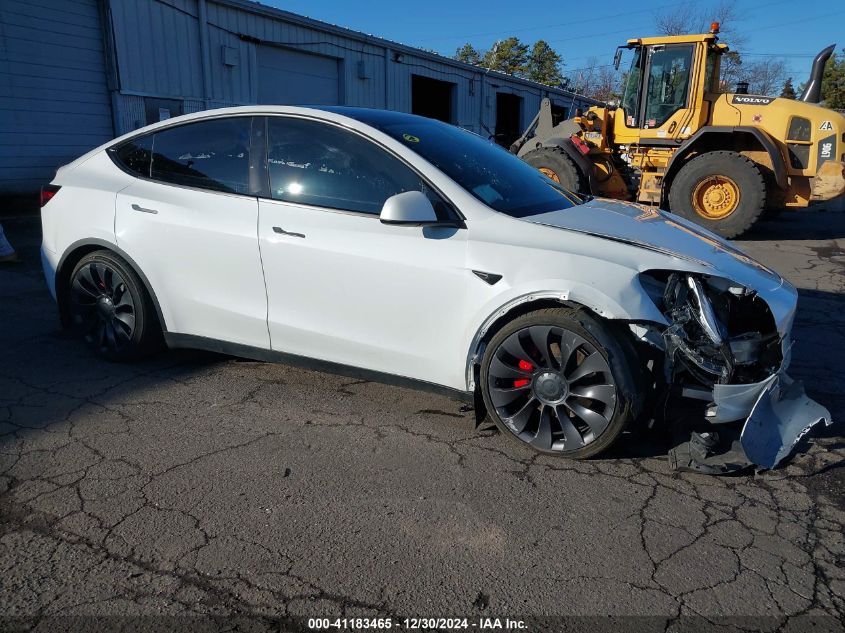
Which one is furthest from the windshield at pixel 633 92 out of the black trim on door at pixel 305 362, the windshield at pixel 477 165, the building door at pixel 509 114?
the building door at pixel 509 114

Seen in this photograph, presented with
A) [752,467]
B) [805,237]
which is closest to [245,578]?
[752,467]

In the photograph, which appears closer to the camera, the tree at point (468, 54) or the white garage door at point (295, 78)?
the white garage door at point (295, 78)

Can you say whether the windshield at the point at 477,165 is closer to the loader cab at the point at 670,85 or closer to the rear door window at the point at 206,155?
the rear door window at the point at 206,155

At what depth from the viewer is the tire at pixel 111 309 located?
4.17m

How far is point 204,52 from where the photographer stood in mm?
13281

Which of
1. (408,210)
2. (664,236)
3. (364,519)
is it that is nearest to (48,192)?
(408,210)

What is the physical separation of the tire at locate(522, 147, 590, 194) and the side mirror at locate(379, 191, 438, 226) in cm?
759

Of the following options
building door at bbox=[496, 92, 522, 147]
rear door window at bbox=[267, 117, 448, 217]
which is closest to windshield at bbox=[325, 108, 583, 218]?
rear door window at bbox=[267, 117, 448, 217]

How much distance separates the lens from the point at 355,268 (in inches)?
134

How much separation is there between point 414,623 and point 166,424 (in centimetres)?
203

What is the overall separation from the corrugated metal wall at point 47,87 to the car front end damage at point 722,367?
36.7 feet

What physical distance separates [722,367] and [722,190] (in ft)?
25.5

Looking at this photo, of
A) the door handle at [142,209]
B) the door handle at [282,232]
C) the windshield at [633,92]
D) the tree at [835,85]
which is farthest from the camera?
the tree at [835,85]

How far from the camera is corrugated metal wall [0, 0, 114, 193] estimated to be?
10469 millimetres
